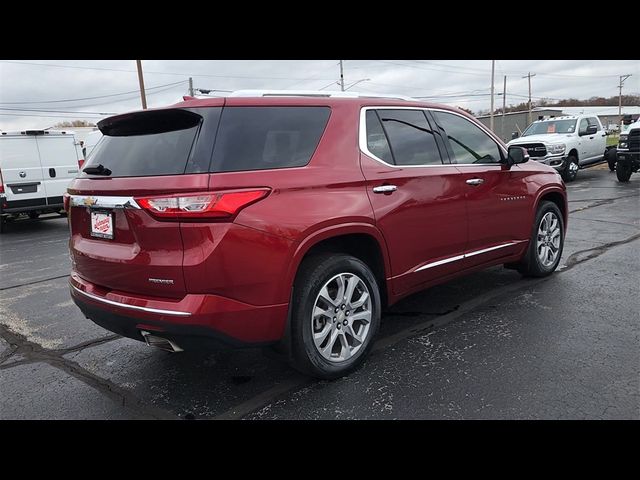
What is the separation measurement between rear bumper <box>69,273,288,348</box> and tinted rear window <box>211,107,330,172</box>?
77 cm

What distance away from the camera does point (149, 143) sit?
303 centimetres

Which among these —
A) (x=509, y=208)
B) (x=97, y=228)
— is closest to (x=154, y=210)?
(x=97, y=228)

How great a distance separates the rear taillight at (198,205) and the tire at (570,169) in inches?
586

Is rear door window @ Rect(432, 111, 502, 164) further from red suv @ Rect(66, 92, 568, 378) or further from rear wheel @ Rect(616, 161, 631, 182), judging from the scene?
rear wheel @ Rect(616, 161, 631, 182)

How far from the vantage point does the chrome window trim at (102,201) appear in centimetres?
284

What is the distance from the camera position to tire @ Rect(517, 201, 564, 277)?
5.21 m

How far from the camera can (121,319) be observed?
2.95 m

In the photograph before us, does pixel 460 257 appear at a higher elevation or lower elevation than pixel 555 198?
lower

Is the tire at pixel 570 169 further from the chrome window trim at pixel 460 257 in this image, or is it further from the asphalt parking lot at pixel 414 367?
the chrome window trim at pixel 460 257

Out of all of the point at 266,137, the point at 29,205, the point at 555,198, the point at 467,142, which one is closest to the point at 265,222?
the point at 266,137

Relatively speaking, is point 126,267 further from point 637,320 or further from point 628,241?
point 628,241

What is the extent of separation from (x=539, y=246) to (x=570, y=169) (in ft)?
38.2

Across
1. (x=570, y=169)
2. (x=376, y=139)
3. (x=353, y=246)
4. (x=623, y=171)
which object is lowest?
(x=623, y=171)

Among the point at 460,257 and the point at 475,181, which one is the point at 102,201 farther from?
the point at 475,181
